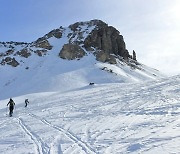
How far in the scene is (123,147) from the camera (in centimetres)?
1098

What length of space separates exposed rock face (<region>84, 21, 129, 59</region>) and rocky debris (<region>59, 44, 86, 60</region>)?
360 cm

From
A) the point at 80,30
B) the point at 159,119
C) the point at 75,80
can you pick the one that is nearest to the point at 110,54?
the point at 80,30

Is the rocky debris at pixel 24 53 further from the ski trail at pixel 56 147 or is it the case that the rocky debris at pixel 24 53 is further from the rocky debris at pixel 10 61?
the ski trail at pixel 56 147

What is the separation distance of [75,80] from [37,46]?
23.5 meters

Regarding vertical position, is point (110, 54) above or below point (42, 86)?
above

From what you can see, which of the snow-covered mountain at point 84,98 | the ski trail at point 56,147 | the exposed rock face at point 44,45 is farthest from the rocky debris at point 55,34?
the ski trail at point 56,147

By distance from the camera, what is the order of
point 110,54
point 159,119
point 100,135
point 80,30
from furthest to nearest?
→ point 80,30
point 110,54
point 159,119
point 100,135

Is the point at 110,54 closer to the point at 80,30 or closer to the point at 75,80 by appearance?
the point at 80,30

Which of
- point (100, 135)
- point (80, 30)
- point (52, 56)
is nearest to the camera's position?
point (100, 135)

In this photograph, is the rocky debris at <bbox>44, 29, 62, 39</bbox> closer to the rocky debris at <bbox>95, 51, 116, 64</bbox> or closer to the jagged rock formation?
the jagged rock formation

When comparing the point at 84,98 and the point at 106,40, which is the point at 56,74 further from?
the point at 84,98

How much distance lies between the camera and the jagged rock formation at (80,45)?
78.7 meters

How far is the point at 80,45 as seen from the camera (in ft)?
273

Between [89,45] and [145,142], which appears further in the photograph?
[89,45]
